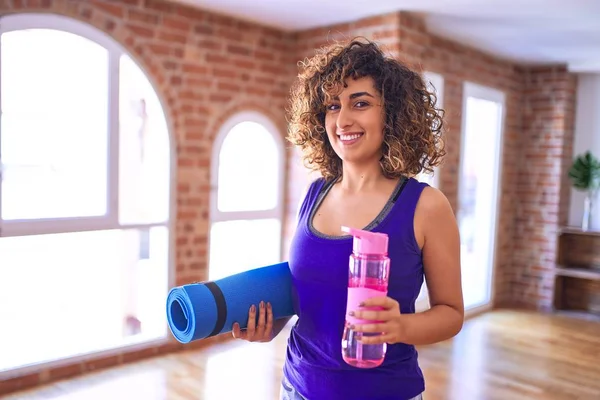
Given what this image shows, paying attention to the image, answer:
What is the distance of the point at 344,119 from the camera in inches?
47.8

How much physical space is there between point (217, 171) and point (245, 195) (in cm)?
42

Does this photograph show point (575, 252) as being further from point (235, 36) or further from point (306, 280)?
point (306, 280)

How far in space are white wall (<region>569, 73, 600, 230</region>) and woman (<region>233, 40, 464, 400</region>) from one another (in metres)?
5.12

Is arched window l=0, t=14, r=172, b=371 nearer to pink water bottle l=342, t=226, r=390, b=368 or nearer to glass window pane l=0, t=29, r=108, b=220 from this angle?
glass window pane l=0, t=29, r=108, b=220

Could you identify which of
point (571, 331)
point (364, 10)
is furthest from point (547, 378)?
point (364, 10)

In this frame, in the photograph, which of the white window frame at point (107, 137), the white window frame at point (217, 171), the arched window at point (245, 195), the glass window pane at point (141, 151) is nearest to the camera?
the white window frame at point (107, 137)

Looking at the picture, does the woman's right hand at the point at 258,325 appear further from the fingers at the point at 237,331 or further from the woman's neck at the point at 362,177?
the woman's neck at the point at 362,177

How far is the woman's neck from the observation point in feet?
4.13

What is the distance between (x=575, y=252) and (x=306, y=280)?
5353mm

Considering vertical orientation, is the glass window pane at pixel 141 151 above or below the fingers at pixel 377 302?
above

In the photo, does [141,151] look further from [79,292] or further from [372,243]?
[372,243]

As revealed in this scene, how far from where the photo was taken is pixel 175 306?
128 cm

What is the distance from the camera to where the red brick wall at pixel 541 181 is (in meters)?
5.59

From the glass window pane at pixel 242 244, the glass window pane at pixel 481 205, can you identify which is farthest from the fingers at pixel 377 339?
the glass window pane at pixel 481 205
